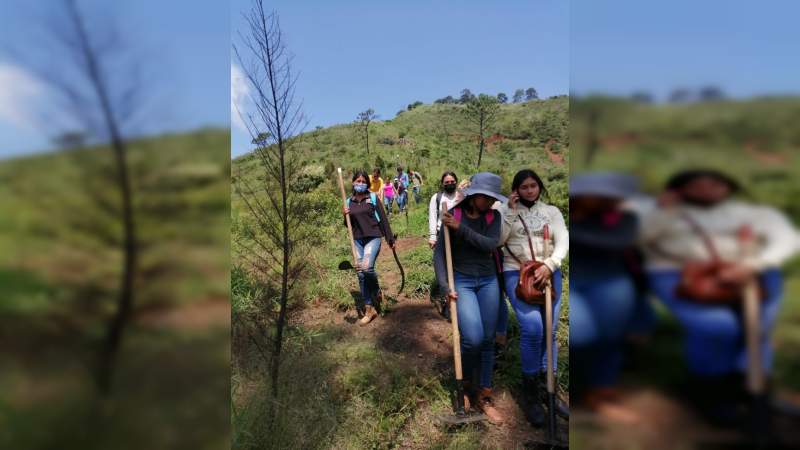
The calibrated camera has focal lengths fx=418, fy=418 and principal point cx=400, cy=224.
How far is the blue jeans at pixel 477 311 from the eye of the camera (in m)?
3.13

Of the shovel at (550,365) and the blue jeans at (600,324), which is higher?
the blue jeans at (600,324)

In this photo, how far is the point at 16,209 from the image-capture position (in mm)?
885

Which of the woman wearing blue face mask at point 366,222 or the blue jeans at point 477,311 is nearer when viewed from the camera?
the blue jeans at point 477,311

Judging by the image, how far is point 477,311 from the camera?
3.15 m

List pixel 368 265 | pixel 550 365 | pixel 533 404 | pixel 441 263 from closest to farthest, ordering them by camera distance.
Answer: pixel 550 365, pixel 441 263, pixel 533 404, pixel 368 265

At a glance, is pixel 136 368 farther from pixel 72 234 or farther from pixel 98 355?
pixel 72 234

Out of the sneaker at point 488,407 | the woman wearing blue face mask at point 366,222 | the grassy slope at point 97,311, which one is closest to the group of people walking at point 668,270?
the grassy slope at point 97,311

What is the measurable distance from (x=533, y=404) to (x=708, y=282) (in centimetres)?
308

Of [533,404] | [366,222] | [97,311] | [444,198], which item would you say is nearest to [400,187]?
[366,222]

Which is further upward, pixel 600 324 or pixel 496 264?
pixel 600 324

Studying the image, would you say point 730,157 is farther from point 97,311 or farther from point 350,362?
point 350,362

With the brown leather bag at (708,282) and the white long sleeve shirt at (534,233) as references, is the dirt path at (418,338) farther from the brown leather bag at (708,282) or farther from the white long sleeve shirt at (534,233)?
the brown leather bag at (708,282)

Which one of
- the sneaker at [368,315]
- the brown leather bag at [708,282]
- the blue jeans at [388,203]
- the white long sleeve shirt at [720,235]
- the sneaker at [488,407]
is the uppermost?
the blue jeans at [388,203]

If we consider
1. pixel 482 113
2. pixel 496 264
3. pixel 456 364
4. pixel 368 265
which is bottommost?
pixel 456 364
